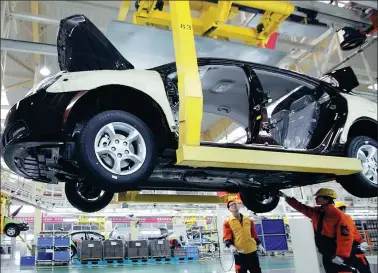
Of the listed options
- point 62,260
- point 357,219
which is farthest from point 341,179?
point 357,219

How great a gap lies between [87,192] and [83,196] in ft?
0.22

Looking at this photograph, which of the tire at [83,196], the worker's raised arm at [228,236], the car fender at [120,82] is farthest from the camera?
the worker's raised arm at [228,236]

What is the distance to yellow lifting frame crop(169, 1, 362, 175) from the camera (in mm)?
2689

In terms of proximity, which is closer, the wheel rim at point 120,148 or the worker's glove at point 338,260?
the wheel rim at point 120,148

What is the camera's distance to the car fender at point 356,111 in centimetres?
406

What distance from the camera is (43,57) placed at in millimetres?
11047

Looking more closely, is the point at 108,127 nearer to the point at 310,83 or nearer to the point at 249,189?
the point at 310,83

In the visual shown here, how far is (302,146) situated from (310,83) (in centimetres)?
73

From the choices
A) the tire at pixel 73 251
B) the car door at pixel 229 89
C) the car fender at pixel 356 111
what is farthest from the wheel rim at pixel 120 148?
the tire at pixel 73 251

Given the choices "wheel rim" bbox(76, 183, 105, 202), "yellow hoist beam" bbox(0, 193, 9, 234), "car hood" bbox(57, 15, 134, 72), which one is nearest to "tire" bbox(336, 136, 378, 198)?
"car hood" bbox(57, 15, 134, 72)

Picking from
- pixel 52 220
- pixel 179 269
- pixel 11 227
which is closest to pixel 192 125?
pixel 179 269

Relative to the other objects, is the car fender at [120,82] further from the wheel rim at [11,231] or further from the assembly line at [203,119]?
the wheel rim at [11,231]

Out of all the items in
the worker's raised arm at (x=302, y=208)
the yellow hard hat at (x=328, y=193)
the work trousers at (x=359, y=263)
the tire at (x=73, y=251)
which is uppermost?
the yellow hard hat at (x=328, y=193)

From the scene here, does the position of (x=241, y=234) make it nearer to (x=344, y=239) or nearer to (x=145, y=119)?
(x=344, y=239)
